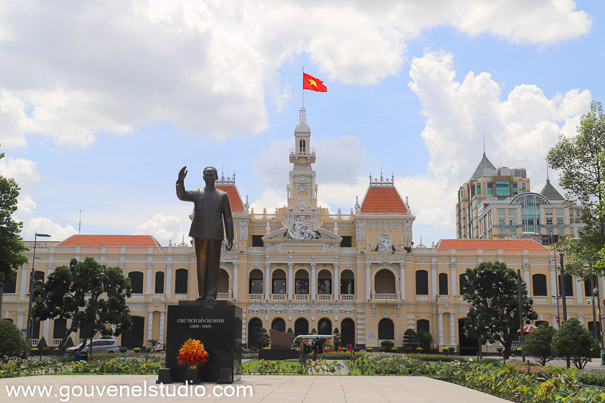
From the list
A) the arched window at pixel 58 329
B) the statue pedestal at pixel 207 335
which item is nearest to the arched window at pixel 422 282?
the arched window at pixel 58 329

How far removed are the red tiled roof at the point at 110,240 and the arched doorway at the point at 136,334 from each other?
26.7ft

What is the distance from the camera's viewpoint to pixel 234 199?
218 feet

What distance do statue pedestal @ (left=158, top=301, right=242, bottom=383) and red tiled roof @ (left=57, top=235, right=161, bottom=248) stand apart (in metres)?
48.7

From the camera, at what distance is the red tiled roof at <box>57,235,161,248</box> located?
6450 centimetres

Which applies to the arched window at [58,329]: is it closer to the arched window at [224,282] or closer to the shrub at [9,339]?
the arched window at [224,282]

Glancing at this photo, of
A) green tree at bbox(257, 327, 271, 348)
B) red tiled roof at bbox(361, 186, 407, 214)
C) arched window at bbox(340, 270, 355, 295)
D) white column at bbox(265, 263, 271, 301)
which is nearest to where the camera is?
green tree at bbox(257, 327, 271, 348)

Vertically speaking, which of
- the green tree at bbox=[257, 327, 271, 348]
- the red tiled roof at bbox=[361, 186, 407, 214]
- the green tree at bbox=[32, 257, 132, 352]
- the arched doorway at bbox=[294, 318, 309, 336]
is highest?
the red tiled roof at bbox=[361, 186, 407, 214]

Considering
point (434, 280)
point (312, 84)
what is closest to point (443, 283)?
point (434, 280)

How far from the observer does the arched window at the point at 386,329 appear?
2341 inches

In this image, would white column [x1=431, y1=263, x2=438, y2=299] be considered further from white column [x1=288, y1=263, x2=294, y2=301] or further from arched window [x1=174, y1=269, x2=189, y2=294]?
arched window [x1=174, y1=269, x2=189, y2=294]

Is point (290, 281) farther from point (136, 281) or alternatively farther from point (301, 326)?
point (136, 281)

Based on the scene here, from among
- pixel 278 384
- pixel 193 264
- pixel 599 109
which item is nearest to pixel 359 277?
pixel 193 264

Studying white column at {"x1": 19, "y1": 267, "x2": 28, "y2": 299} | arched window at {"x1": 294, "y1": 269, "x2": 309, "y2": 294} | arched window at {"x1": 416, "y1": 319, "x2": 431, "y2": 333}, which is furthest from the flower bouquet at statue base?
white column at {"x1": 19, "y1": 267, "x2": 28, "y2": 299}

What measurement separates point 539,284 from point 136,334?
3883 centimetres
